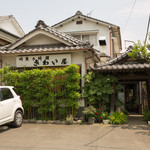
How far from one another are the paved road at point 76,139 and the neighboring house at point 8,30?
32.6 feet

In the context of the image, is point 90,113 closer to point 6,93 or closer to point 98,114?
point 98,114

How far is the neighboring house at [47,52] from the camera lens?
10.6m

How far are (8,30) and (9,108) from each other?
1628cm

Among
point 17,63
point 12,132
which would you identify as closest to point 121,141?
point 12,132

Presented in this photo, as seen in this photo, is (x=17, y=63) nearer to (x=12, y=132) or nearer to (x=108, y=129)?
(x=12, y=132)

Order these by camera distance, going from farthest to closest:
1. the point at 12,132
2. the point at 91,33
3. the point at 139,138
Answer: the point at 91,33 → the point at 12,132 → the point at 139,138

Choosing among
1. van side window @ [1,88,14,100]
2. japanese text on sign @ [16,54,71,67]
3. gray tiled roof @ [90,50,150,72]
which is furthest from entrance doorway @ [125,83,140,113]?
van side window @ [1,88,14,100]

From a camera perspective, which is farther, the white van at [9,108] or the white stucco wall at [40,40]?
the white stucco wall at [40,40]

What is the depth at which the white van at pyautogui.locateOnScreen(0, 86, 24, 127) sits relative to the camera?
763 centimetres

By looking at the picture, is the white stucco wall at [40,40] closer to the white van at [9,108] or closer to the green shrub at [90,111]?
the white van at [9,108]

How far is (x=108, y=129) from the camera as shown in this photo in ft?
27.5

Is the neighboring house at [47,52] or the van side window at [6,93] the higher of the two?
the neighboring house at [47,52]

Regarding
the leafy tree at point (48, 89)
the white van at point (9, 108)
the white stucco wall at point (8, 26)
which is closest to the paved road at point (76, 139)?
the white van at point (9, 108)

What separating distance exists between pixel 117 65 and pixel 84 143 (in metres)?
5.50
